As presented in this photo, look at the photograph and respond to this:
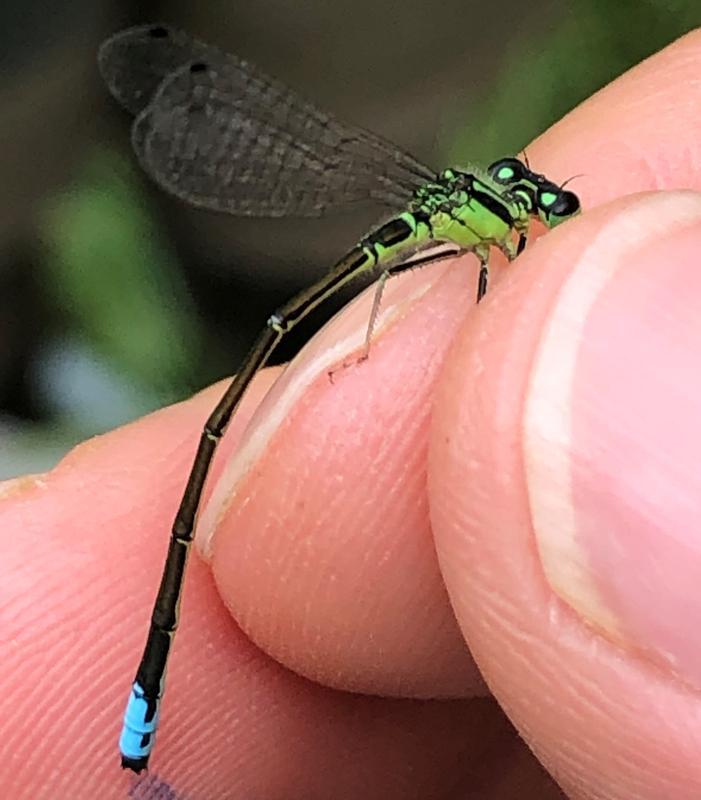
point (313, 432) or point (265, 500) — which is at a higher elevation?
point (313, 432)

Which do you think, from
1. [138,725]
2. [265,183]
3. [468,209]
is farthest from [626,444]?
[265,183]

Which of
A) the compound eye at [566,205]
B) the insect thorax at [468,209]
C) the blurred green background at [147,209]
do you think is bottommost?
the blurred green background at [147,209]

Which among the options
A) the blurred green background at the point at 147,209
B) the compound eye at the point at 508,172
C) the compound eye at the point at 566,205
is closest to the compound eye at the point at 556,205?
the compound eye at the point at 566,205

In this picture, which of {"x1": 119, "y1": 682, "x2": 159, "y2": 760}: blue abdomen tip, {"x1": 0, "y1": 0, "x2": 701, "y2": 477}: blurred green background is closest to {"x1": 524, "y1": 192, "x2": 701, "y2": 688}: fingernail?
{"x1": 119, "y1": 682, "x2": 159, "y2": 760}: blue abdomen tip

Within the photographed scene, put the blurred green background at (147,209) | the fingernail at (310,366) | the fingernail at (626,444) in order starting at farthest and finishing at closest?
the blurred green background at (147,209)
the fingernail at (310,366)
the fingernail at (626,444)

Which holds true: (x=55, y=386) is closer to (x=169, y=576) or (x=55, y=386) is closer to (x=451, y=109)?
(x=451, y=109)

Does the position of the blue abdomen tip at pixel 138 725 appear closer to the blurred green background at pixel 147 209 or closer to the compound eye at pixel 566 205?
the compound eye at pixel 566 205

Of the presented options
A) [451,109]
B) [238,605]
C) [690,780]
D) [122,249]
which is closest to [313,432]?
[238,605]
